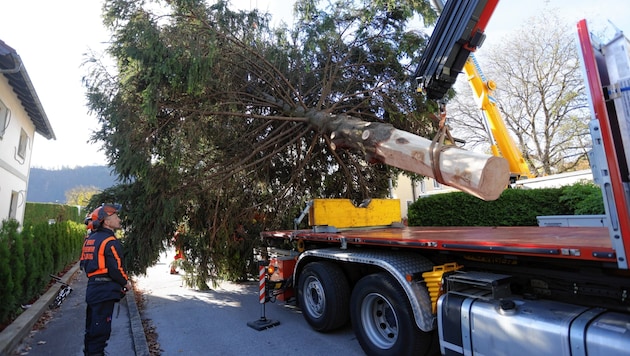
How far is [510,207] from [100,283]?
10115mm

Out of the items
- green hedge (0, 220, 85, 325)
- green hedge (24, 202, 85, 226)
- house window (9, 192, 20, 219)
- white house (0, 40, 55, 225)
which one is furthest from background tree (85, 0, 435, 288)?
green hedge (24, 202, 85, 226)

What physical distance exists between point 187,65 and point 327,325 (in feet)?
14.9

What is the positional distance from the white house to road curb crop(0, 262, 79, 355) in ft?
7.37

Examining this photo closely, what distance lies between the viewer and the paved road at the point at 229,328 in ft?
15.0

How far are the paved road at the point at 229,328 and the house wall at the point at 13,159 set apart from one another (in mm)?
5680

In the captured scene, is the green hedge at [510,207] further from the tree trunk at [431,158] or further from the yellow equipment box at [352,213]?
the tree trunk at [431,158]

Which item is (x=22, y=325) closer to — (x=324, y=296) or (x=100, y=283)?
(x=100, y=283)

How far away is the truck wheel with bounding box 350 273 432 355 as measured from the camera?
369 cm

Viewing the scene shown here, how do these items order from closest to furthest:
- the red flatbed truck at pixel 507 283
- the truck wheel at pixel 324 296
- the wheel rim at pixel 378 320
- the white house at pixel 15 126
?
the red flatbed truck at pixel 507 283, the wheel rim at pixel 378 320, the truck wheel at pixel 324 296, the white house at pixel 15 126

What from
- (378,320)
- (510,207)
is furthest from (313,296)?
(510,207)

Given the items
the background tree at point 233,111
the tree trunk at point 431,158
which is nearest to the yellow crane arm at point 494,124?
the background tree at point 233,111

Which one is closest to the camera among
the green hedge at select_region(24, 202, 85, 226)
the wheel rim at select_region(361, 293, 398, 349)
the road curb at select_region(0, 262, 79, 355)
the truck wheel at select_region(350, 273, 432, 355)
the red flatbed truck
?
the red flatbed truck

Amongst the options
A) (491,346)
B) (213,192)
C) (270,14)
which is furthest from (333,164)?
(491,346)

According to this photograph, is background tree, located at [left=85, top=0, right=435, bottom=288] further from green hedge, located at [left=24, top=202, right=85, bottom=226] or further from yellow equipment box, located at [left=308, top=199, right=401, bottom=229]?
green hedge, located at [left=24, top=202, right=85, bottom=226]
